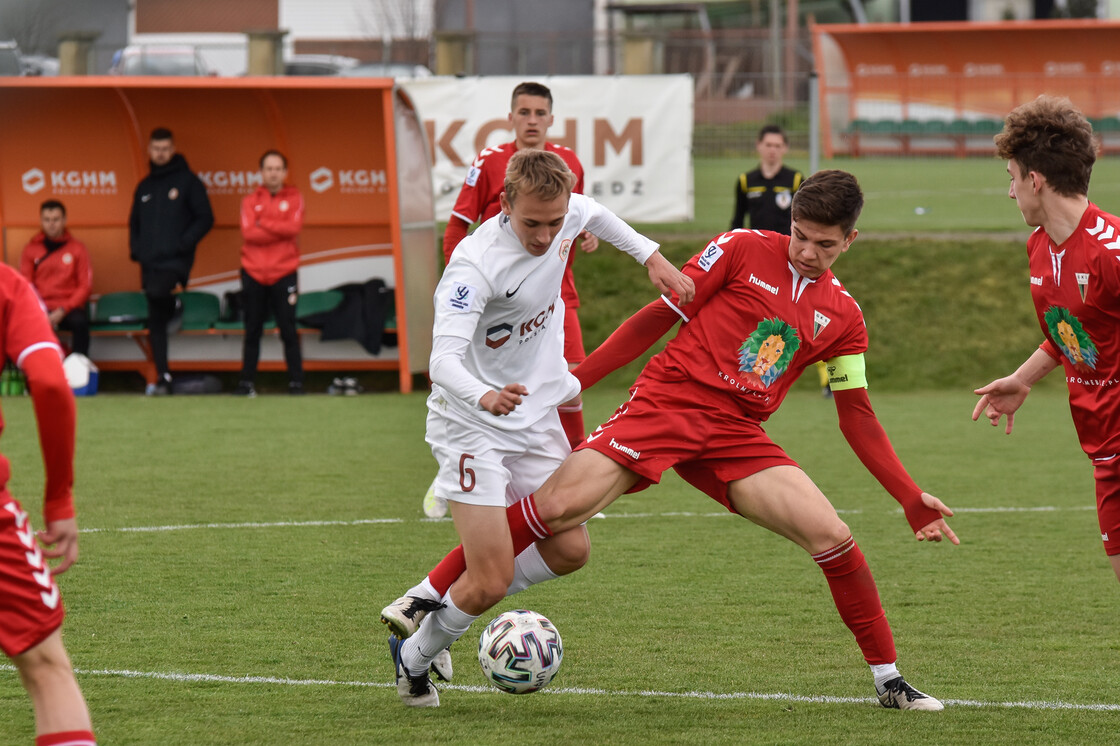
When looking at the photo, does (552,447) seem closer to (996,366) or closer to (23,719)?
(23,719)

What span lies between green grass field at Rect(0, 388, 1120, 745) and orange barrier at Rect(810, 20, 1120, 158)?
32.6 ft

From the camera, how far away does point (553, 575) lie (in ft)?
14.9

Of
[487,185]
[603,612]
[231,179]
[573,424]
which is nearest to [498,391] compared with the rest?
[603,612]

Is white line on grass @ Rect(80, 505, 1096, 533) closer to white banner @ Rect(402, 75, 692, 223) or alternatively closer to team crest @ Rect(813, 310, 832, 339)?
team crest @ Rect(813, 310, 832, 339)

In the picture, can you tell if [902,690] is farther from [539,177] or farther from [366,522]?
[366,522]

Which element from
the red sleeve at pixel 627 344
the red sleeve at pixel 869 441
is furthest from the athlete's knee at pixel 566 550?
the red sleeve at pixel 869 441

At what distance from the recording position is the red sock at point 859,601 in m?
4.37

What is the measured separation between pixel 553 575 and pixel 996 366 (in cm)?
1020

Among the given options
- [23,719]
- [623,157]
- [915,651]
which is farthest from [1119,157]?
[23,719]

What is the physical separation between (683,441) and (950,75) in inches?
770

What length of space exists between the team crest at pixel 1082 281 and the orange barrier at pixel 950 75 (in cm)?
1283

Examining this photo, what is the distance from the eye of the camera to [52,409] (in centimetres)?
300

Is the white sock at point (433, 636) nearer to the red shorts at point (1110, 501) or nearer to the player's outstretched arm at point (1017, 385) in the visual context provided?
the player's outstretched arm at point (1017, 385)

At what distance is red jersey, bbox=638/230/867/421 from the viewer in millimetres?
4512
